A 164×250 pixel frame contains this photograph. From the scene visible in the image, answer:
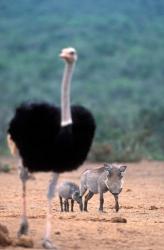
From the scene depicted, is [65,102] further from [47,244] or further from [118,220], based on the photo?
[118,220]

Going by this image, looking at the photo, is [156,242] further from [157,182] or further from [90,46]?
[90,46]

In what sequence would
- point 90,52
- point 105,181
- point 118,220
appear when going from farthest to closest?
point 90,52
point 105,181
point 118,220

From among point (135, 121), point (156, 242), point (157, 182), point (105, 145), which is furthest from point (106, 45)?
point (156, 242)

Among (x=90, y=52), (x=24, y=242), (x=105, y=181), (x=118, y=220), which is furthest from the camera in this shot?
(x=90, y=52)

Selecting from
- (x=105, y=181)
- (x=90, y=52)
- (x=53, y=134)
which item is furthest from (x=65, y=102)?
(x=90, y=52)

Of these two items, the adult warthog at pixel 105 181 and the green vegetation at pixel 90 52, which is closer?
the adult warthog at pixel 105 181

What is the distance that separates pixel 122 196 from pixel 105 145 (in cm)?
1221

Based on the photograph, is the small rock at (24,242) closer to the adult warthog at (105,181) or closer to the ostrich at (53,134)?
the ostrich at (53,134)

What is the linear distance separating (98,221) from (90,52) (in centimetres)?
6429

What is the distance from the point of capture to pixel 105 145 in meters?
27.7

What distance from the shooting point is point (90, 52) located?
7475 cm

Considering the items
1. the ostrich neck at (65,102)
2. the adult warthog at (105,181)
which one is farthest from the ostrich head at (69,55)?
the adult warthog at (105,181)

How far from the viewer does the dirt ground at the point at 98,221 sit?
9.22 metres

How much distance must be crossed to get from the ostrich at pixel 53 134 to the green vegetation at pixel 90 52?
1246 inches
